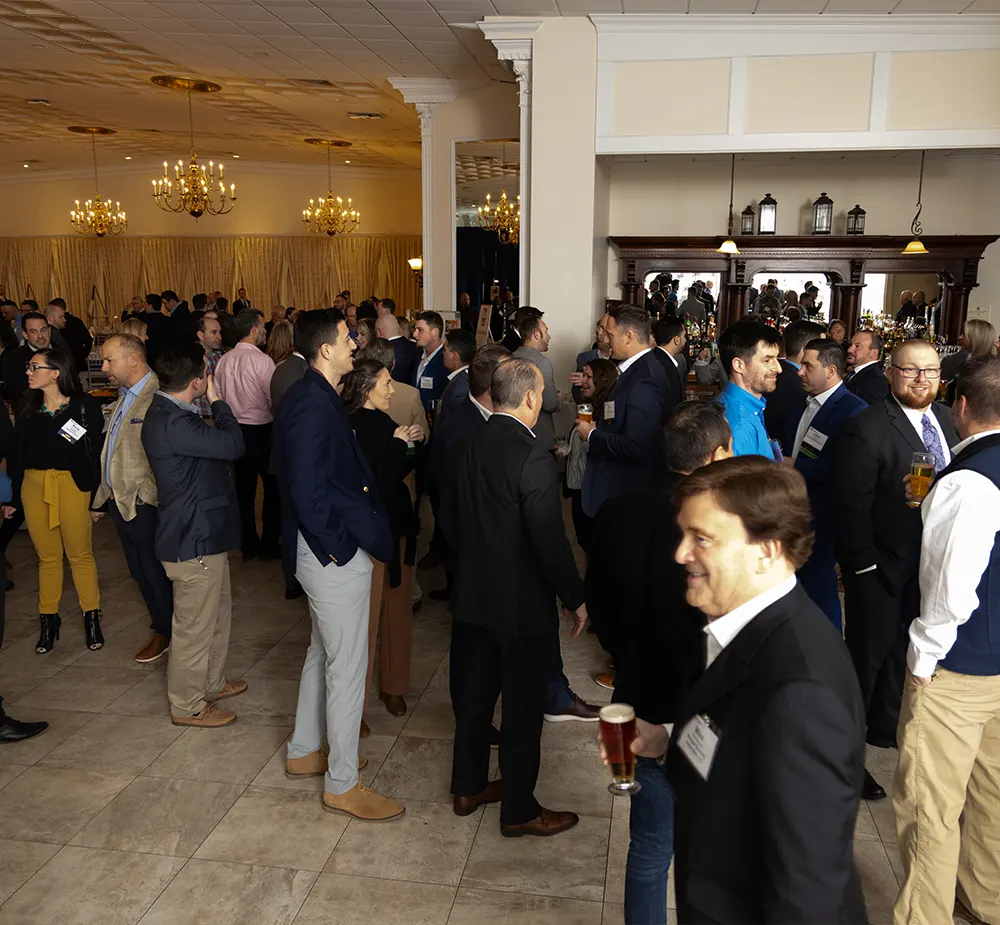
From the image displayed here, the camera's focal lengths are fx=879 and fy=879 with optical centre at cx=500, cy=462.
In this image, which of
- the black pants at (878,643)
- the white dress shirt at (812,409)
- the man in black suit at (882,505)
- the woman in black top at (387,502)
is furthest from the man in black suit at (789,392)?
the woman in black top at (387,502)

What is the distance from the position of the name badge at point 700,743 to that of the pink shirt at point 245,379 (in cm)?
489

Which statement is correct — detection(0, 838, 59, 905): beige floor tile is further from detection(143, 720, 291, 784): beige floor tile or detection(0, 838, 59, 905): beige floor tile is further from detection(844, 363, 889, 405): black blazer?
Result: detection(844, 363, 889, 405): black blazer

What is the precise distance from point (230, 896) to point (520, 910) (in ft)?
3.01

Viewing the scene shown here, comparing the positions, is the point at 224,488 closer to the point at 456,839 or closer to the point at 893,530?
the point at 456,839

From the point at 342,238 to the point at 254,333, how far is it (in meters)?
11.5

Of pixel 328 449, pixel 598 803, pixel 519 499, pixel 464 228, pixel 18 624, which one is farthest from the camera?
pixel 464 228

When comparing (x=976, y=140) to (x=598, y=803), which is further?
(x=976, y=140)

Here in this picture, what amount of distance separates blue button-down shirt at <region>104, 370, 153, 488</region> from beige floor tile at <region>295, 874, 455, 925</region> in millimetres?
2146

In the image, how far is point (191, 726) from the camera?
3.86 metres

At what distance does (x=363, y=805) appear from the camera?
3168 mm

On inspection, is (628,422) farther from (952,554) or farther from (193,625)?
(193,625)

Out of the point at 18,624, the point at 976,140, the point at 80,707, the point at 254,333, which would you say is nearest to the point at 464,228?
the point at 254,333

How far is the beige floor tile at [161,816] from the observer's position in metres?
3.04

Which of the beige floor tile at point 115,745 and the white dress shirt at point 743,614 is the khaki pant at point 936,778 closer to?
the white dress shirt at point 743,614
